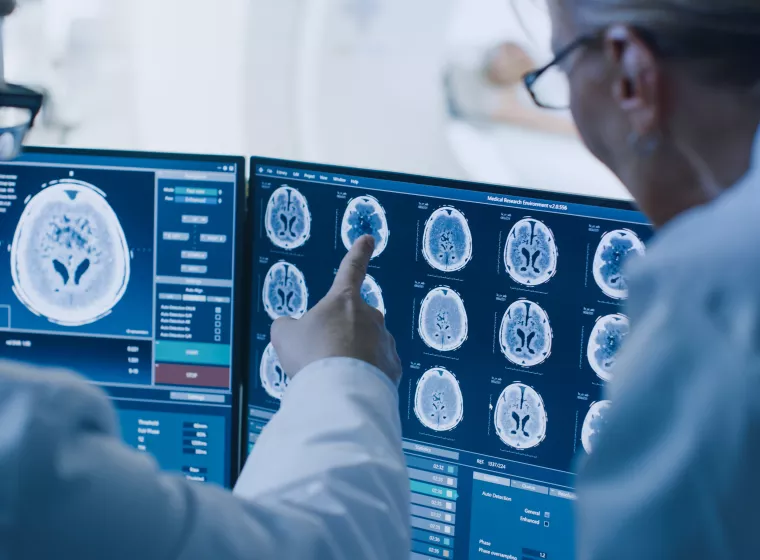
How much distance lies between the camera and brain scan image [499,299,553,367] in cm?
108

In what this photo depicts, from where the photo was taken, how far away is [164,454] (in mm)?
1292

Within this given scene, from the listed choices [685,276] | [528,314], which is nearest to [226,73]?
[528,314]

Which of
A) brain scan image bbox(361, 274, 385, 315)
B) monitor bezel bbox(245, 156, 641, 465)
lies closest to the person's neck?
monitor bezel bbox(245, 156, 641, 465)

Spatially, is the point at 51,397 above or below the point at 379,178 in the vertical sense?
below

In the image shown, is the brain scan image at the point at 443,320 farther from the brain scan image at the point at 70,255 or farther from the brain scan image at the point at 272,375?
the brain scan image at the point at 70,255

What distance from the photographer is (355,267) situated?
1.04 m

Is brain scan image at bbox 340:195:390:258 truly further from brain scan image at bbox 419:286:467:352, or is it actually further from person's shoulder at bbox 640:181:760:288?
person's shoulder at bbox 640:181:760:288

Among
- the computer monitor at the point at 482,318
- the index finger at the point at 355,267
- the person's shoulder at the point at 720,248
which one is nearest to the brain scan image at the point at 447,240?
the computer monitor at the point at 482,318

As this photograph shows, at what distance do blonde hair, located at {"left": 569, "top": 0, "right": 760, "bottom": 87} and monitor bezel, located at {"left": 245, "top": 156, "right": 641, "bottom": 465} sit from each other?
0.36m

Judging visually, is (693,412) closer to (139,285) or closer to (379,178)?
(379,178)

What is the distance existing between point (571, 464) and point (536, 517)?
8 centimetres

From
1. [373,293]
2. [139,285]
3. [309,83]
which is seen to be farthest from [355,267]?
[309,83]

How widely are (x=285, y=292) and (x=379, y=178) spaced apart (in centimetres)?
22

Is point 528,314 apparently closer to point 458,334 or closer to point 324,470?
point 458,334
